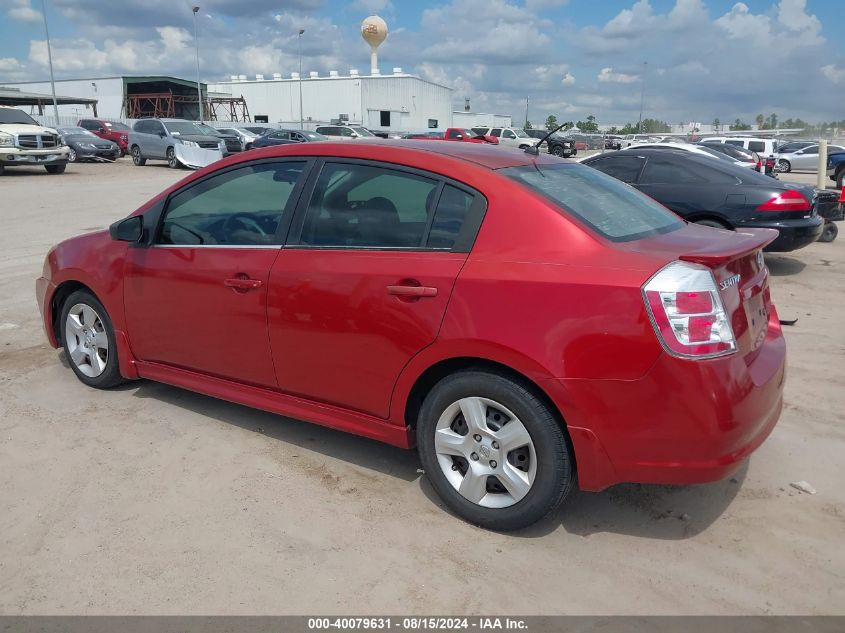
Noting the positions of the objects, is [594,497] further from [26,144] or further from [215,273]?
[26,144]

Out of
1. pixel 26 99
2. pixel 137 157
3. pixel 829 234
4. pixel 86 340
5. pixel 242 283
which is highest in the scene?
pixel 26 99

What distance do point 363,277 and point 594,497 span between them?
1.56 meters

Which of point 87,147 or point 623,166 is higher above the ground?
point 623,166

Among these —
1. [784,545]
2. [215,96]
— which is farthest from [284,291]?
[215,96]

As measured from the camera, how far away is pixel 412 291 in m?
3.13

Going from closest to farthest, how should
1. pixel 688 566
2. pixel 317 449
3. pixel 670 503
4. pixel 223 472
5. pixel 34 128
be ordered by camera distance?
pixel 688 566 < pixel 670 503 < pixel 223 472 < pixel 317 449 < pixel 34 128

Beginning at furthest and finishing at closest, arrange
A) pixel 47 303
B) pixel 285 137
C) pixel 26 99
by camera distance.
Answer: pixel 26 99 < pixel 285 137 < pixel 47 303

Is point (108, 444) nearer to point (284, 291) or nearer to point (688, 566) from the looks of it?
point (284, 291)

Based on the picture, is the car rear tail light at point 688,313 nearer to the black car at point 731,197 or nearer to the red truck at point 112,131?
the black car at point 731,197

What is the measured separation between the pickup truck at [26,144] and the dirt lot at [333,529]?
794 inches

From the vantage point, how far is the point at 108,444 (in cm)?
402

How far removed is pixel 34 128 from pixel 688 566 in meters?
24.5

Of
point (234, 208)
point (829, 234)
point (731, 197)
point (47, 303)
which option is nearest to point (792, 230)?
point (731, 197)

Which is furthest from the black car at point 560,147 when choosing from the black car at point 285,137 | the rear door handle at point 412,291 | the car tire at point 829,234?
the rear door handle at point 412,291
